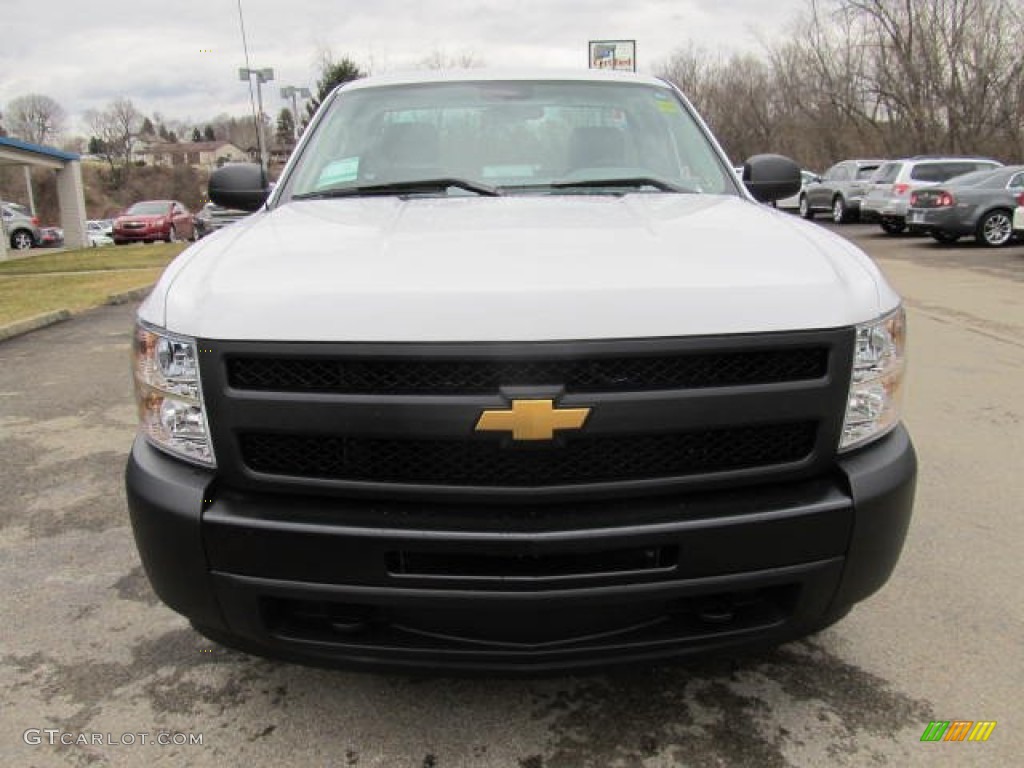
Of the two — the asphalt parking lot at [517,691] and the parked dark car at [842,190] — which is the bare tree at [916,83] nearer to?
the parked dark car at [842,190]

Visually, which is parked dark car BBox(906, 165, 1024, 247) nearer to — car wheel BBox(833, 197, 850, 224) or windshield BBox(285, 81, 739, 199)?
car wheel BBox(833, 197, 850, 224)

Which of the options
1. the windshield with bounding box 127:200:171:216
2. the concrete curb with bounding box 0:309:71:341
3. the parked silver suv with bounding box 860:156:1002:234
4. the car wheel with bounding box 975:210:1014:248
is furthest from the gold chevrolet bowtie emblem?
the windshield with bounding box 127:200:171:216

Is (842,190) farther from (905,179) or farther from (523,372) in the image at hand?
(523,372)

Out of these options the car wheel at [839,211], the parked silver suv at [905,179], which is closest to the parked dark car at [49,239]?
the car wheel at [839,211]

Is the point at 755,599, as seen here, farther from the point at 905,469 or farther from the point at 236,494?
the point at 236,494

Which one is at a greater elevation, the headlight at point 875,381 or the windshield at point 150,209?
the headlight at point 875,381

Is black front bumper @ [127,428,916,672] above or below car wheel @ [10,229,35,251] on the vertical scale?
above

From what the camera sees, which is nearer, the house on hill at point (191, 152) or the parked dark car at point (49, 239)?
the parked dark car at point (49, 239)

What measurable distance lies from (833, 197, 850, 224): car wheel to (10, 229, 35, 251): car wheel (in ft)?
86.8

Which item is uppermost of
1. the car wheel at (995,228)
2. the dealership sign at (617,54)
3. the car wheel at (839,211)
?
the dealership sign at (617,54)

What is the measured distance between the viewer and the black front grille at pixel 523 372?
1869 mm

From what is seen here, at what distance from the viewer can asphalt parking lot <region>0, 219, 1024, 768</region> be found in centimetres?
226

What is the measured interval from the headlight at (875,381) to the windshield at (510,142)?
4.11 ft

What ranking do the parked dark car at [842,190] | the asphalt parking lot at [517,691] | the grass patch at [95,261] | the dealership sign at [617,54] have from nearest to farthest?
the asphalt parking lot at [517,691] < the grass patch at [95,261] < the parked dark car at [842,190] < the dealership sign at [617,54]
